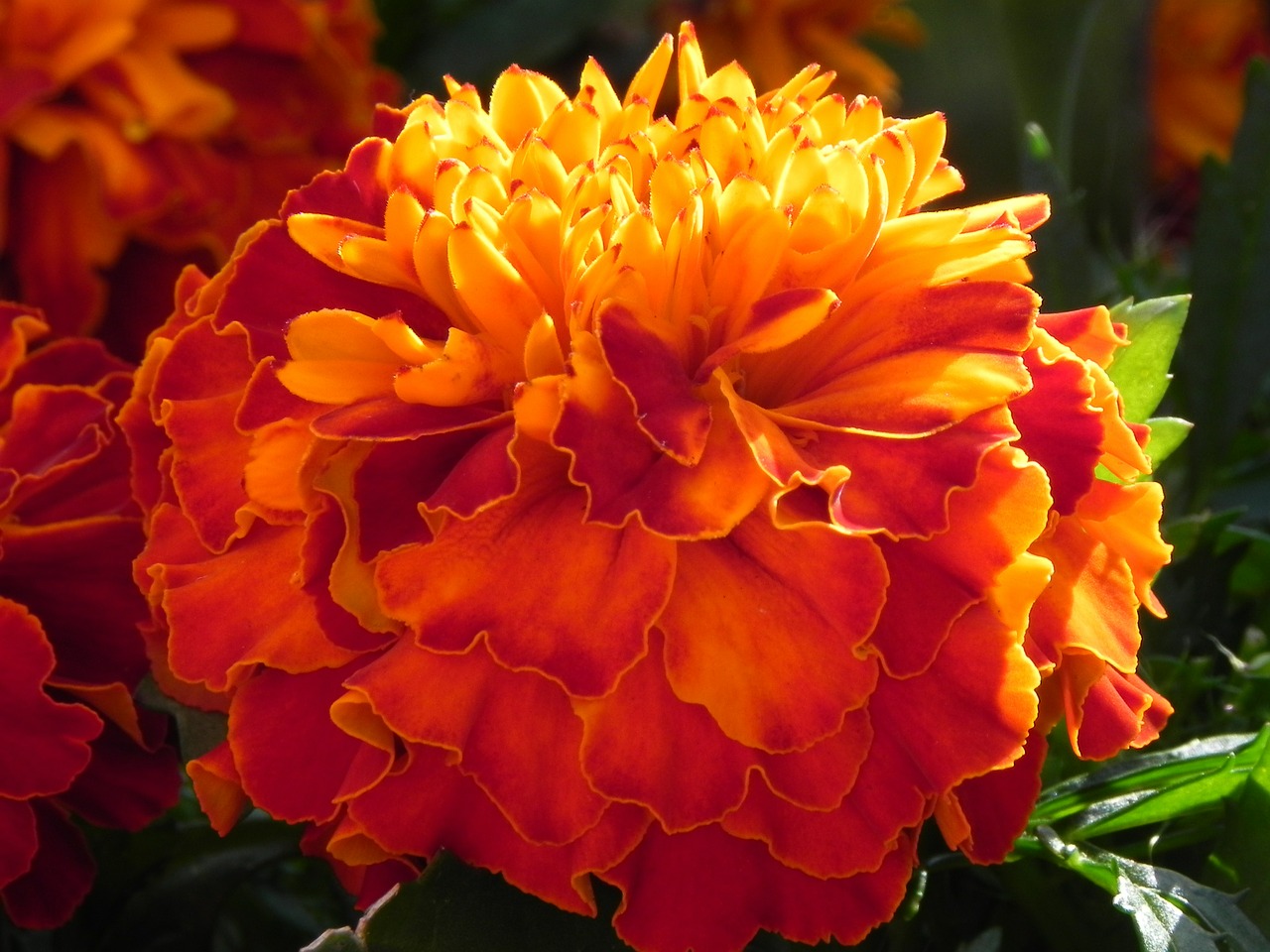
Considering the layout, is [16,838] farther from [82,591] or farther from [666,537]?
[666,537]

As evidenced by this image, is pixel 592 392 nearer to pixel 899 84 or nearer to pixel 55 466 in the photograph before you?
pixel 55 466

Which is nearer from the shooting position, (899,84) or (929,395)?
(929,395)

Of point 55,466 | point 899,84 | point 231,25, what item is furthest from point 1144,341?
point 899,84

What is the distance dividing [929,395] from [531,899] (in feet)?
0.59

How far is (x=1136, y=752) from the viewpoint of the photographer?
1.65 ft

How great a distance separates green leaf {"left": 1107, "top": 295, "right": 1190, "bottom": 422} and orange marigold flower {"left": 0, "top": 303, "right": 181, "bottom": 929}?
1.06 feet

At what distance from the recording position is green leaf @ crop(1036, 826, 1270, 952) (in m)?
0.41

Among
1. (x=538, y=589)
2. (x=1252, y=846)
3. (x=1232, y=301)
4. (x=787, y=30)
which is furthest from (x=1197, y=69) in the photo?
(x=538, y=589)

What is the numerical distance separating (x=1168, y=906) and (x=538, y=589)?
0.20 meters

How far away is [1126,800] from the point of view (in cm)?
45

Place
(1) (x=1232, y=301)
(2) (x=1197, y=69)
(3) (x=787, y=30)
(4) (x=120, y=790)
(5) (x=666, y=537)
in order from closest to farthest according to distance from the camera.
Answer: (5) (x=666, y=537) < (4) (x=120, y=790) < (1) (x=1232, y=301) < (3) (x=787, y=30) < (2) (x=1197, y=69)

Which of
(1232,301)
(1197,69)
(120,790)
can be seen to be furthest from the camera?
(1197,69)

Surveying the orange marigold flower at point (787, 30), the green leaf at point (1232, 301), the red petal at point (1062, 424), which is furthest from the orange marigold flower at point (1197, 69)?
the red petal at point (1062, 424)

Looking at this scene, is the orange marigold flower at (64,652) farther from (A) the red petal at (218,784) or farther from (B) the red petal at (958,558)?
(B) the red petal at (958,558)
